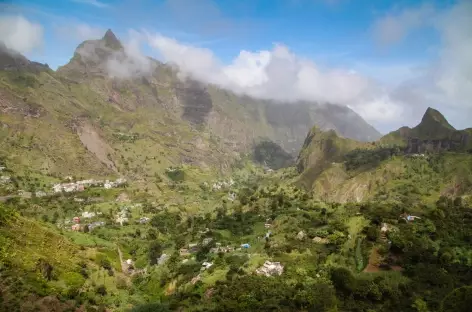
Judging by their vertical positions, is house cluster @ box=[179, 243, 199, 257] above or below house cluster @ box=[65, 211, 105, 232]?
below

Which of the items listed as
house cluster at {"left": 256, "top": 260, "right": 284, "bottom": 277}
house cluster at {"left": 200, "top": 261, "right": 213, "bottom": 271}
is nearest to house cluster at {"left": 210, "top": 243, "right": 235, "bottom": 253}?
house cluster at {"left": 200, "top": 261, "right": 213, "bottom": 271}

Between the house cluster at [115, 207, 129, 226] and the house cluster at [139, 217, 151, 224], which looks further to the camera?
the house cluster at [139, 217, 151, 224]

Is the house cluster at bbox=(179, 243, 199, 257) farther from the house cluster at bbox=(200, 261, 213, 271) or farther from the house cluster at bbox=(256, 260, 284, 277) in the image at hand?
the house cluster at bbox=(256, 260, 284, 277)

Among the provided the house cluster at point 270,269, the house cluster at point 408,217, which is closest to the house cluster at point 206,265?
the house cluster at point 270,269

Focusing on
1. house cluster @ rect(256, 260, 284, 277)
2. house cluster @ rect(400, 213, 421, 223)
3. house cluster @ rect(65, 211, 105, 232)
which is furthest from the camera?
house cluster @ rect(65, 211, 105, 232)

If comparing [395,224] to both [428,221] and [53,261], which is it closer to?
[428,221]

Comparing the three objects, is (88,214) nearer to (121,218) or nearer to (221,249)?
(121,218)

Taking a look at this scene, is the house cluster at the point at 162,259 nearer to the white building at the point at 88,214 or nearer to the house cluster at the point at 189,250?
the house cluster at the point at 189,250

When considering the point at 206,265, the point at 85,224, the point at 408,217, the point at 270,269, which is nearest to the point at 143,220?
the point at 85,224

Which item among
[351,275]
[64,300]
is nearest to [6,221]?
[64,300]
